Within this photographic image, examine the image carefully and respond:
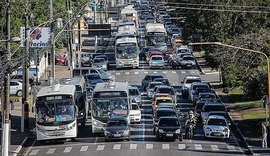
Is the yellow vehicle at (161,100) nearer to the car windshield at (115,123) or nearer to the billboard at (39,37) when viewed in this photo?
the billboard at (39,37)

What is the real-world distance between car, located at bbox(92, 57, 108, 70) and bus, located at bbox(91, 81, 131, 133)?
35341 mm

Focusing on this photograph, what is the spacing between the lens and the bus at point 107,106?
52562mm

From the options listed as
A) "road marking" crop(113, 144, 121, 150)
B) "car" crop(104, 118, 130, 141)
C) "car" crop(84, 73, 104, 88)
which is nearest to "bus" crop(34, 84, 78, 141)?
"car" crop(104, 118, 130, 141)

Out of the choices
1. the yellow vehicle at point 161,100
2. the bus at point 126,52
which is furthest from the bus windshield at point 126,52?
the yellow vehicle at point 161,100

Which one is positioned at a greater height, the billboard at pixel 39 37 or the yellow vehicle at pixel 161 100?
the billboard at pixel 39 37

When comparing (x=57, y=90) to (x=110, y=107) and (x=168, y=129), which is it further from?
(x=168, y=129)

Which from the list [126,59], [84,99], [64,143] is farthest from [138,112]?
[126,59]

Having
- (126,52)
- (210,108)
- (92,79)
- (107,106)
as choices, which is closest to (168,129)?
(107,106)

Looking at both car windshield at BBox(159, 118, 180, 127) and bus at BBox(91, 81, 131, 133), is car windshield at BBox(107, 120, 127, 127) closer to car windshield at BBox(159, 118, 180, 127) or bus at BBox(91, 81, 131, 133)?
bus at BBox(91, 81, 131, 133)

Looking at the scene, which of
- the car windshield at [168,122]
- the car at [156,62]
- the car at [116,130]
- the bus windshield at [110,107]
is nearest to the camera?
the car at [116,130]

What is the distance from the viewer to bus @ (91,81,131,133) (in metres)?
52.6

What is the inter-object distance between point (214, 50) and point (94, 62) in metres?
15.5

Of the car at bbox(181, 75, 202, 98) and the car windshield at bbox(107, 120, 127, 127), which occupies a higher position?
Result: the car windshield at bbox(107, 120, 127, 127)

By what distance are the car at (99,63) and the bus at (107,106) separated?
35.3m
